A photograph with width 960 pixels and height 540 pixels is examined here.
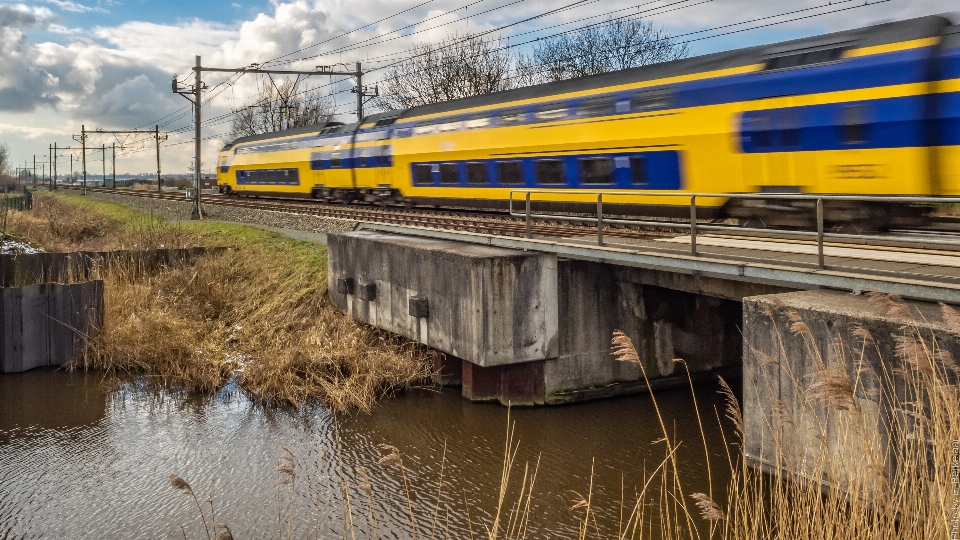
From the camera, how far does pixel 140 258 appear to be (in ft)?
61.1

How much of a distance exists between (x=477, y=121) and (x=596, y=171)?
4.32m

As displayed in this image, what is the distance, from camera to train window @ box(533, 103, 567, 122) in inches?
643

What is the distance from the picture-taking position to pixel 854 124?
37.0 feet

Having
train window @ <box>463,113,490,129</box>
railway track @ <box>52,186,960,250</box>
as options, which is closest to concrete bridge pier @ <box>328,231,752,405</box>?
railway track @ <box>52,186,960,250</box>

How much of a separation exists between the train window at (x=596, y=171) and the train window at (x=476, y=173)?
11.0ft

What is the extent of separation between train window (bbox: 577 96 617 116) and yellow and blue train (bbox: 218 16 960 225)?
0.08ft

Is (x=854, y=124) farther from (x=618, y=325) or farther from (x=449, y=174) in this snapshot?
(x=449, y=174)

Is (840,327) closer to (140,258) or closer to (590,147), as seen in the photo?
(590,147)

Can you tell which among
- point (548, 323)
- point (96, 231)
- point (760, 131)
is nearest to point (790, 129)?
point (760, 131)

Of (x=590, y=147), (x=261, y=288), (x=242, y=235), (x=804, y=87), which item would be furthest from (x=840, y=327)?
(x=242, y=235)

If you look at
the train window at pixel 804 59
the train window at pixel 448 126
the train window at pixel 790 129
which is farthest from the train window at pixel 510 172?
the train window at pixel 790 129

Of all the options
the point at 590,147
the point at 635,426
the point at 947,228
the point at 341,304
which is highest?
the point at 590,147

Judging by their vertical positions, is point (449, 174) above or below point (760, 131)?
above

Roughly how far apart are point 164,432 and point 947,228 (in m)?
11.5
